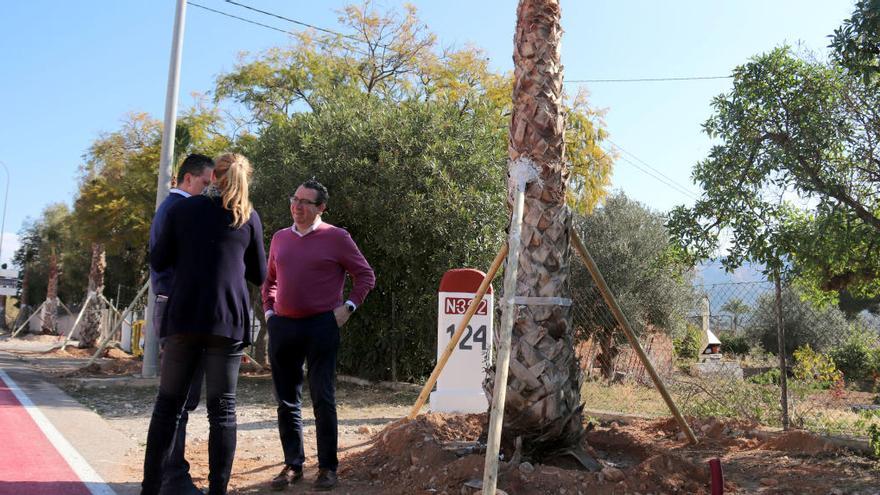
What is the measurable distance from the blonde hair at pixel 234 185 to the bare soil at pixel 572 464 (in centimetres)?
187

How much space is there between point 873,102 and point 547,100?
312 cm

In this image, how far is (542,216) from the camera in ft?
16.7

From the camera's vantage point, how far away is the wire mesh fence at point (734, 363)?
8.26 meters

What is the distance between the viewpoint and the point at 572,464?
498cm

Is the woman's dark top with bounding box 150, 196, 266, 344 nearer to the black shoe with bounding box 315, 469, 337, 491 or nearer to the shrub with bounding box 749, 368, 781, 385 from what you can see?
the black shoe with bounding box 315, 469, 337, 491

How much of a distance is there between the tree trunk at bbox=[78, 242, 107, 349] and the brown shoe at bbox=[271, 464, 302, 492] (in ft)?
66.2

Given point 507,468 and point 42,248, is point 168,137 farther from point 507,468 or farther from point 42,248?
→ point 42,248

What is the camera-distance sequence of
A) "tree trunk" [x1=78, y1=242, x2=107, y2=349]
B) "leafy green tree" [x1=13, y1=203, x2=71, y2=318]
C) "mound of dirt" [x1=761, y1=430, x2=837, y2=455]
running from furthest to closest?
"leafy green tree" [x1=13, y1=203, x2=71, y2=318]
"tree trunk" [x1=78, y1=242, x2=107, y2=349]
"mound of dirt" [x1=761, y1=430, x2=837, y2=455]

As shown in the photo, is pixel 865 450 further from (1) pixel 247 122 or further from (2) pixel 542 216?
(1) pixel 247 122

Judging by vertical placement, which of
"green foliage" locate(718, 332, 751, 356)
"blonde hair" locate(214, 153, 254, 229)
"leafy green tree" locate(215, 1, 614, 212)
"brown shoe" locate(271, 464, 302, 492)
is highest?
"leafy green tree" locate(215, 1, 614, 212)

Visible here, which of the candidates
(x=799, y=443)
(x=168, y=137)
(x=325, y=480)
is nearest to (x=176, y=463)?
(x=325, y=480)

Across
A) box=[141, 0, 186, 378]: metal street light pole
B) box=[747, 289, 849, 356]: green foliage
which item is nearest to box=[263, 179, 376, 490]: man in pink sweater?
box=[141, 0, 186, 378]: metal street light pole

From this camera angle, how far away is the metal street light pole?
41.0 feet

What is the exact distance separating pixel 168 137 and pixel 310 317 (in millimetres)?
8992
